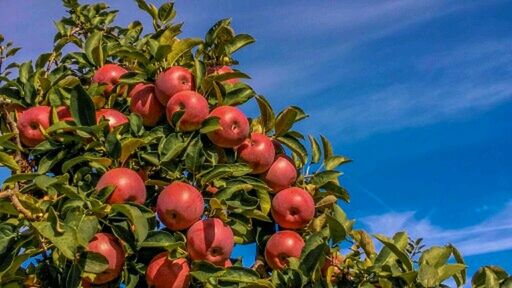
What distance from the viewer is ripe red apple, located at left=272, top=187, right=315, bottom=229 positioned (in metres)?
3.81

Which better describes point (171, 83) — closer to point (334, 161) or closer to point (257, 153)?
point (257, 153)

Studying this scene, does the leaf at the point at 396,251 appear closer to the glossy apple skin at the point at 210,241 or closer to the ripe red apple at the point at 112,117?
the glossy apple skin at the point at 210,241

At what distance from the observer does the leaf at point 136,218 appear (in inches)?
119

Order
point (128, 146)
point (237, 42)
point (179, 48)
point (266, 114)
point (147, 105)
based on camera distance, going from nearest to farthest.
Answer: point (128, 146) < point (147, 105) < point (179, 48) < point (266, 114) < point (237, 42)

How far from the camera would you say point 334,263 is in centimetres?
363

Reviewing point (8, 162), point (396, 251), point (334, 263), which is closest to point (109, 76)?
point (8, 162)

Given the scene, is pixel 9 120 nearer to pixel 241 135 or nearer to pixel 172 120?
pixel 172 120

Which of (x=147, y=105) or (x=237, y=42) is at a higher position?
Answer: (x=237, y=42)

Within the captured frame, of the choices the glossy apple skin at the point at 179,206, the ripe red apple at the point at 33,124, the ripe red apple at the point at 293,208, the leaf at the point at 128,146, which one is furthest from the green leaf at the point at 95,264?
the ripe red apple at the point at 293,208

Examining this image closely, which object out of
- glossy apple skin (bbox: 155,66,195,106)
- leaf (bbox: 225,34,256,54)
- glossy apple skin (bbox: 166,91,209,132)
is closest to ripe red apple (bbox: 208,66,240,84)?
leaf (bbox: 225,34,256,54)

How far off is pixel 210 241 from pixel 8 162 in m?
1.16

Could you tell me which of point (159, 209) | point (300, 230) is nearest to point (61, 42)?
point (159, 209)

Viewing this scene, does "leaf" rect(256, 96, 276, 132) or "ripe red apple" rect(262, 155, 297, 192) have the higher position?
"leaf" rect(256, 96, 276, 132)

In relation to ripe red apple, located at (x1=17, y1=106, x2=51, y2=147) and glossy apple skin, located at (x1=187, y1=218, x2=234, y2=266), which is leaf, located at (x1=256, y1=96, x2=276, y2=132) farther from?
ripe red apple, located at (x1=17, y1=106, x2=51, y2=147)
